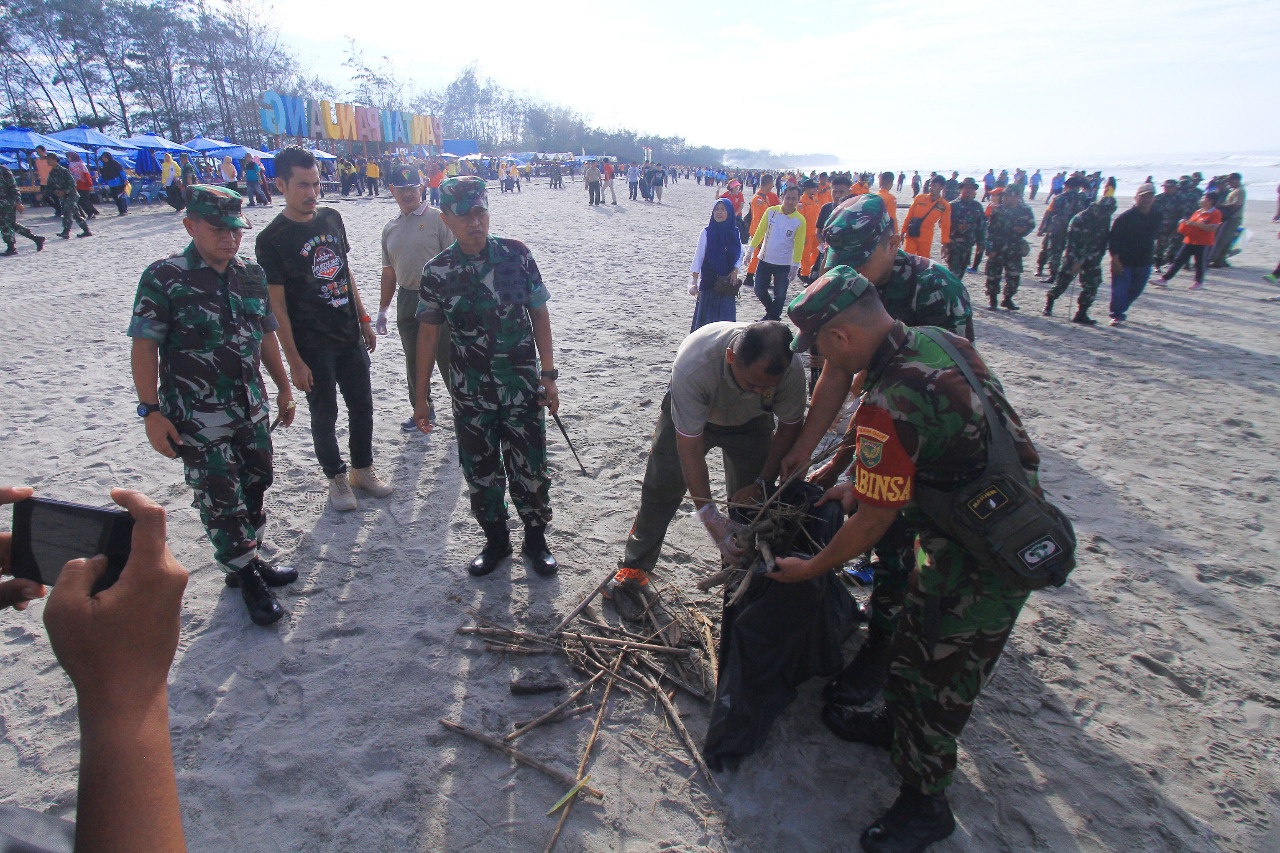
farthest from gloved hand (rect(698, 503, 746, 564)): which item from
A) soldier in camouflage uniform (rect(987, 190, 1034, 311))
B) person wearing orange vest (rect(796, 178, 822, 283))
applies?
soldier in camouflage uniform (rect(987, 190, 1034, 311))

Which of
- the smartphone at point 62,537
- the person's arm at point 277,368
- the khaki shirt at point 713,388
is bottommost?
the person's arm at point 277,368

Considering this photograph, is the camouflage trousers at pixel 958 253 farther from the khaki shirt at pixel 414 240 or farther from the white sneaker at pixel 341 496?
the white sneaker at pixel 341 496

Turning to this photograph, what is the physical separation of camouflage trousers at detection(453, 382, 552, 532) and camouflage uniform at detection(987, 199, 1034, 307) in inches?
361

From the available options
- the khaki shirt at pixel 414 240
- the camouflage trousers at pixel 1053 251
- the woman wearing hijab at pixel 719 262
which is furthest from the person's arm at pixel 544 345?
the camouflage trousers at pixel 1053 251

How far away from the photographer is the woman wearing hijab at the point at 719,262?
21.7 ft

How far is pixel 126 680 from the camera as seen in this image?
94 cm

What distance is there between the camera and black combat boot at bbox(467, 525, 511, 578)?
12.0ft

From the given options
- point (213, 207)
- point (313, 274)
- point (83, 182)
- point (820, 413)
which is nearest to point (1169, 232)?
point (820, 413)

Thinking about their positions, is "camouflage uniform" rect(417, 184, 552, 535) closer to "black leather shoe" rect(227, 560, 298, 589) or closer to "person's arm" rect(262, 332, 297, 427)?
"person's arm" rect(262, 332, 297, 427)

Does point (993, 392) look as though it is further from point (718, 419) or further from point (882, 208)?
point (882, 208)

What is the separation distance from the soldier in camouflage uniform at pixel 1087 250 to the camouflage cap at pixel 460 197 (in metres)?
9.22

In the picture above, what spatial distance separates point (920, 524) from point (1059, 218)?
1263cm

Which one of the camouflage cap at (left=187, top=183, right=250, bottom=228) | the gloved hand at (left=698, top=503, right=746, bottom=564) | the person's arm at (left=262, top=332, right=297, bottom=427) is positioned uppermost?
the camouflage cap at (left=187, top=183, right=250, bottom=228)

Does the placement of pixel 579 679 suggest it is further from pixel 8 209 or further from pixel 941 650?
pixel 8 209
